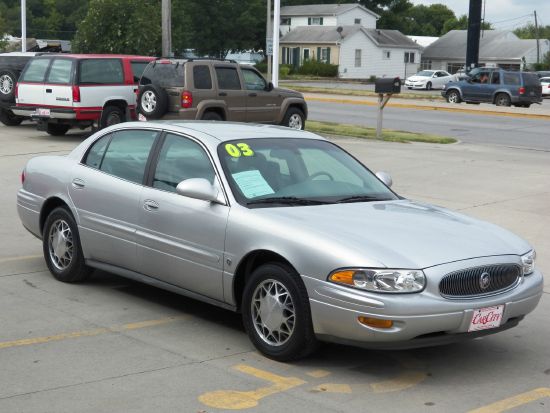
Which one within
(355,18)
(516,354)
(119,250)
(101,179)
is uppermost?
(355,18)

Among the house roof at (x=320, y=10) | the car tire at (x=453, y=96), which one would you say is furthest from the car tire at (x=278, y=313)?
the house roof at (x=320, y=10)

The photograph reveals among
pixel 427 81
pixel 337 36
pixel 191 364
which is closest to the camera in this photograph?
pixel 191 364

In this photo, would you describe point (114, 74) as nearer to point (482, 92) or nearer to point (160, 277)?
point (160, 277)

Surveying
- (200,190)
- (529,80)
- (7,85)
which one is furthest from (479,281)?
(529,80)

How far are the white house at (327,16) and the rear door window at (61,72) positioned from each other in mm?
73412

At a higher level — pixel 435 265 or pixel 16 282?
pixel 435 265

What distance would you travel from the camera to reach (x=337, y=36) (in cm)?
8588

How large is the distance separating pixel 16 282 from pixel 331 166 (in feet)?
9.86

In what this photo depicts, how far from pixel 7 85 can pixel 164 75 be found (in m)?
4.92

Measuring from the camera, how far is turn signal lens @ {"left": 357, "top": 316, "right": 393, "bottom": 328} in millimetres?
5465

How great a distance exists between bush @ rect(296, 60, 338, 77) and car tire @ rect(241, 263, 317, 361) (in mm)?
76403

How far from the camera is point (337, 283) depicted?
559cm

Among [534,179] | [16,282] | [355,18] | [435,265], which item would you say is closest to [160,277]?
[16,282]

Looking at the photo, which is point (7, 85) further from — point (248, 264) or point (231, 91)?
point (248, 264)
